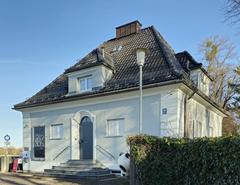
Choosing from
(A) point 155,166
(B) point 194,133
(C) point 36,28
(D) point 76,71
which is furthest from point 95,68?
(A) point 155,166

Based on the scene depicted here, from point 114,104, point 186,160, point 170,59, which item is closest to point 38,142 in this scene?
A: point 114,104

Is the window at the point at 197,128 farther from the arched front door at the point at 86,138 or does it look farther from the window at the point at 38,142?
the window at the point at 38,142

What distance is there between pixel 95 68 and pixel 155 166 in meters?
9.16

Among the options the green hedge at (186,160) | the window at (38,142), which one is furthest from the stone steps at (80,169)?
the green hedge at (186,160)

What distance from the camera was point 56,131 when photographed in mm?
17781

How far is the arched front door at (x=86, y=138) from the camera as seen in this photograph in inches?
634

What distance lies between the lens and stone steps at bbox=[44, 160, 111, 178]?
1393cm

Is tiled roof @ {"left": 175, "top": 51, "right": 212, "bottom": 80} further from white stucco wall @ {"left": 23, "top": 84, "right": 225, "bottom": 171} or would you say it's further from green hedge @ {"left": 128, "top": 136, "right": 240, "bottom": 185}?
green hedge @ {"left": 128, "top": 136, "right": 240, "bottom": 185}

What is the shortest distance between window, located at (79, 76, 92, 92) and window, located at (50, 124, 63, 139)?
9.28 feet

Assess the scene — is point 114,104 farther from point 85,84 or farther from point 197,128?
point 197,128

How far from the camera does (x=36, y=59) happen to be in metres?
17.5

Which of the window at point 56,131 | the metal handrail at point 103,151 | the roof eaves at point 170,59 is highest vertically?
the roof eaves at point 170,59

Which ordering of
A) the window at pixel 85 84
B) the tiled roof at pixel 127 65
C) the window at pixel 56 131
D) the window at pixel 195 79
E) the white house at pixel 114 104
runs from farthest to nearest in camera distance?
the window at pixel 56 131
the window at pixel 85 84
the window at pixel 195 79
the tiled roof at pixel 127 65
the white house at pixel 114 104

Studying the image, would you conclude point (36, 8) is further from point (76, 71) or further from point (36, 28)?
point (76, 71)
